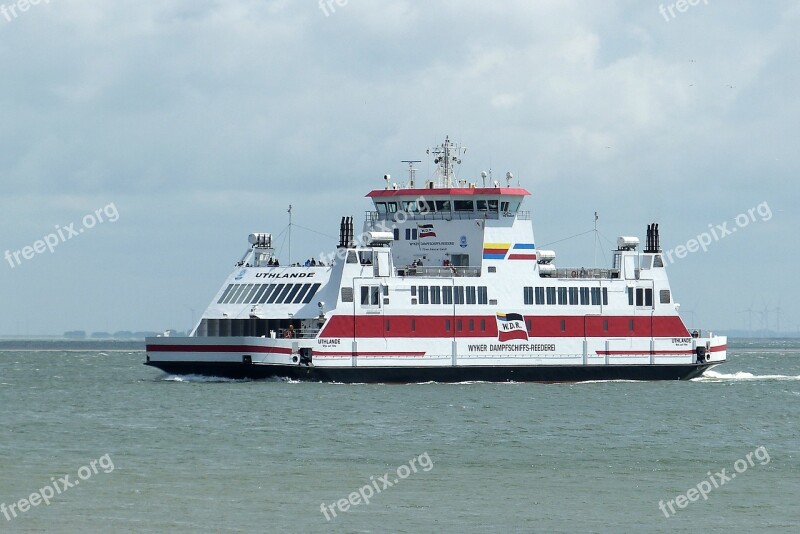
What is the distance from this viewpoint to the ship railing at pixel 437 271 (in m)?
56.1

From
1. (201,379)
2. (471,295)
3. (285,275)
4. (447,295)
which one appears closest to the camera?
(201,379)

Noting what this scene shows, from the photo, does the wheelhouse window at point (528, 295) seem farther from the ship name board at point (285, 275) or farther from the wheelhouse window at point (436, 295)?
the ship name board at point (285, 275)

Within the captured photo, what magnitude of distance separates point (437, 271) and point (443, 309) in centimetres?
172

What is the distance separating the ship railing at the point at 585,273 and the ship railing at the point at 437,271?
3752mm

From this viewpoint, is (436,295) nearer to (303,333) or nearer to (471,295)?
(471,295)

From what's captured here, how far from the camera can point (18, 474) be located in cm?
3194

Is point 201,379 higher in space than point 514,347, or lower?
lower

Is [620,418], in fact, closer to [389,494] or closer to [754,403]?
[754,403]

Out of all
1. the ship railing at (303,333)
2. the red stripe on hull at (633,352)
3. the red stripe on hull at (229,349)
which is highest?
the ship railing at (303,333)

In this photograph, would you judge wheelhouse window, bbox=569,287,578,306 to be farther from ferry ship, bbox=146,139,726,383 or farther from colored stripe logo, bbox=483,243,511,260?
colored stripe logo, bbox=483,243,511,260

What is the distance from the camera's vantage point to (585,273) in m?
58.9

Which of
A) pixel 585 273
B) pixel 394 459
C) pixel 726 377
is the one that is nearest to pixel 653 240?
pixel 585 273

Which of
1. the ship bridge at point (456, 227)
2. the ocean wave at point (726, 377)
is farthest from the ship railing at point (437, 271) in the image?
the ocean wave at point (726, 377)

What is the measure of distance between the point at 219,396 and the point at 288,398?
256 centimetres
